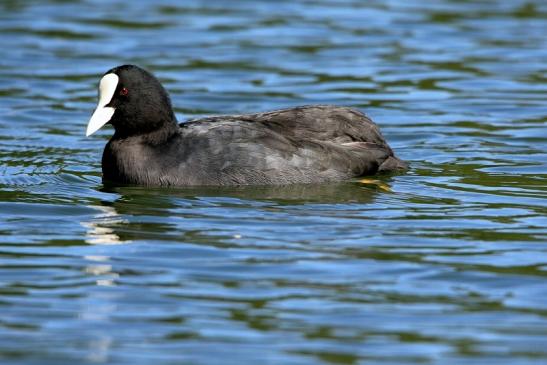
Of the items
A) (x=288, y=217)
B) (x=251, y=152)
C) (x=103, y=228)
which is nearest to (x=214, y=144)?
(x=251, y=152)

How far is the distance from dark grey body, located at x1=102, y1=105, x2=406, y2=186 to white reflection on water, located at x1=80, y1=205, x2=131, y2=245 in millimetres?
652

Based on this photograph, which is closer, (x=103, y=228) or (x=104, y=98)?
(x=103, y=228)

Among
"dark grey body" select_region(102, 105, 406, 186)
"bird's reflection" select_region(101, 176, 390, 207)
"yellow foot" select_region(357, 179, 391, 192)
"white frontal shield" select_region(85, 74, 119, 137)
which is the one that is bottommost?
"yellow foot" select_region(357, 179, 391, 192)

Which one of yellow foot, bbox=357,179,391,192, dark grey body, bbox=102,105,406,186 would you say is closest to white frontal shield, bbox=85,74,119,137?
dark grey body, bbox=102,105,406,186

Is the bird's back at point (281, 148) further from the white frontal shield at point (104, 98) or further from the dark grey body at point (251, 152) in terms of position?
the white frontal shield at point (104, 98)

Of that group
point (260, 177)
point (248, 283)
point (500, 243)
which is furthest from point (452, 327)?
point (260, 177)

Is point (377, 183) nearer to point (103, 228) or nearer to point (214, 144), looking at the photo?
point (214, 144)

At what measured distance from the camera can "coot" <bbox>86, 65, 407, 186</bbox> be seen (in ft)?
29.6

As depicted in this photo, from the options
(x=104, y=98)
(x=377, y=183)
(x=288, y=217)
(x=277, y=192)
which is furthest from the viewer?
(x=377, y=183)

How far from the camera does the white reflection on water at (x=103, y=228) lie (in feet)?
25.0

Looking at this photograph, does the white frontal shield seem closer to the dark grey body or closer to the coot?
the coot

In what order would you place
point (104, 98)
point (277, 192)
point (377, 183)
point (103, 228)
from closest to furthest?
point (103, 228), point (277, 192), point (104, 98), point (377, 183)

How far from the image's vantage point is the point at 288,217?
8.16 metres

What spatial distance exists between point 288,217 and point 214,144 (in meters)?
1.11
